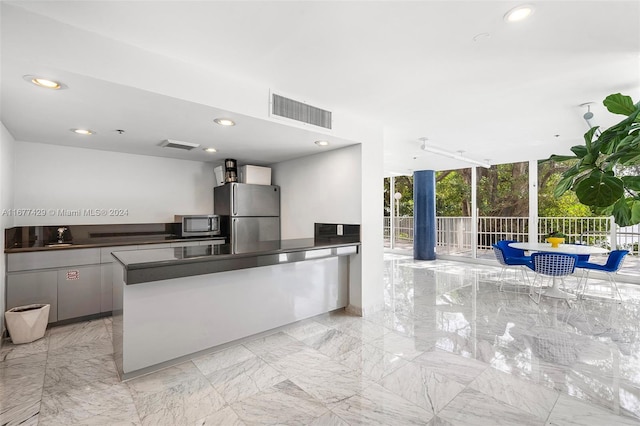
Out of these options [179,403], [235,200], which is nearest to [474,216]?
[235,200]

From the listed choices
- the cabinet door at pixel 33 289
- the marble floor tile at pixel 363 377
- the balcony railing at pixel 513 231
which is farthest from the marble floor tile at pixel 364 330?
the balcony railing at pixel 513 231

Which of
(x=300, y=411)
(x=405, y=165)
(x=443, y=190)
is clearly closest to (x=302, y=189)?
(x=300, y=411)

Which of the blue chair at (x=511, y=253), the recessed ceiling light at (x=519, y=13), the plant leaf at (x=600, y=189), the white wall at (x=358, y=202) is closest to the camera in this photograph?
the plant leaf at (x=600, y=189)

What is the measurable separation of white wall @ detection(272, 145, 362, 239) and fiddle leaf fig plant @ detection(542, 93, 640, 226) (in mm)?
2405

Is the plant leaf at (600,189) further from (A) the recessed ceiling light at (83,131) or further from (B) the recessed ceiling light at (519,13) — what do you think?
(A) the recessed ceiling light at (83,131)

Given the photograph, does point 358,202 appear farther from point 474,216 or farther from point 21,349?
point 474,216

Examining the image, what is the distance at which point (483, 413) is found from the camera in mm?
1863

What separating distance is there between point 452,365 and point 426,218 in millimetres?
5793

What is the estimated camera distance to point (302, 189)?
4.50 metres

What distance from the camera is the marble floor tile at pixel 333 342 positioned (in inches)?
107

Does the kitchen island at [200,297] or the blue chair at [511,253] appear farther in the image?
the blue chair at [511,253]

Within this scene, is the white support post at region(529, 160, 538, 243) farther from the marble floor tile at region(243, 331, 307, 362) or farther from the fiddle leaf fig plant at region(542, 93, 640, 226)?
the marble floor tile at region(243, 331, 307, 362)

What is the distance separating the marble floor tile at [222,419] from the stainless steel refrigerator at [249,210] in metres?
2.75

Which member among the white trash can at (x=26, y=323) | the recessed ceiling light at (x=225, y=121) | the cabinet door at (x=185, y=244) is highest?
the recessed ceiling light at (x=225, y=121)
